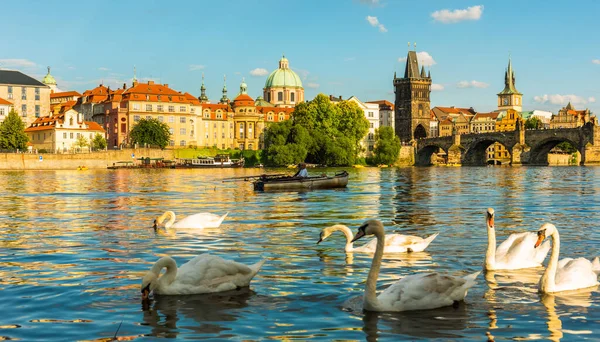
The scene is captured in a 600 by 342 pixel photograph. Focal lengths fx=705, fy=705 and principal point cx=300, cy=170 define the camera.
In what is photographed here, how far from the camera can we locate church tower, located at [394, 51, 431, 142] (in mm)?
188125

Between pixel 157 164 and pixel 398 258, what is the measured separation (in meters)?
104

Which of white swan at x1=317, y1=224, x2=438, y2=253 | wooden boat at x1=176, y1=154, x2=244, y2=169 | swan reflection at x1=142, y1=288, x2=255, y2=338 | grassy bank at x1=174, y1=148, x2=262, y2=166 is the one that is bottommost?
swan reflection at x1=142, y1=288, x2=255, y2=338

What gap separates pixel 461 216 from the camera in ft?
81.1

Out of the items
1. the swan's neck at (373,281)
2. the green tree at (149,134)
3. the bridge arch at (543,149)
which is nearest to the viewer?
the swan's neck at (373,281)

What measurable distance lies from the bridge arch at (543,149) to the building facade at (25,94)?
96246mm

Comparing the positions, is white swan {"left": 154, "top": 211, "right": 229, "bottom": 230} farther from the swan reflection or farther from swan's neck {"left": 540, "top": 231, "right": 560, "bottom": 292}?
swan's neck {"left": 540, "top": 231, "right": 560, "bottom": 292}

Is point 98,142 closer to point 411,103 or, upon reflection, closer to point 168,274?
point 411,103

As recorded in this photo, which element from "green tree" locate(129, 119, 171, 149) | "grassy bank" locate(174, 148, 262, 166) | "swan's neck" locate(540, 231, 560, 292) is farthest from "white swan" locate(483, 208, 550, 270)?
"green tree" locate(129, 119, 171, 149)

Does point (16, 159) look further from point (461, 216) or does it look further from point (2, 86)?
point (461, 216)

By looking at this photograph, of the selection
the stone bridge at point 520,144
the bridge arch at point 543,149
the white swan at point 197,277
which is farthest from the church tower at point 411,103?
the white swan at point 197,277

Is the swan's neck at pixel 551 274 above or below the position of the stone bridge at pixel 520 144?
below

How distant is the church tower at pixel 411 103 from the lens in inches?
7407

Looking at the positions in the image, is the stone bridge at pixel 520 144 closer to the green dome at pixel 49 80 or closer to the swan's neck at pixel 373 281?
the green dome at pixel 49 80

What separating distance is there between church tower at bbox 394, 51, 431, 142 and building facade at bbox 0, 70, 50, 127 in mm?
91804
